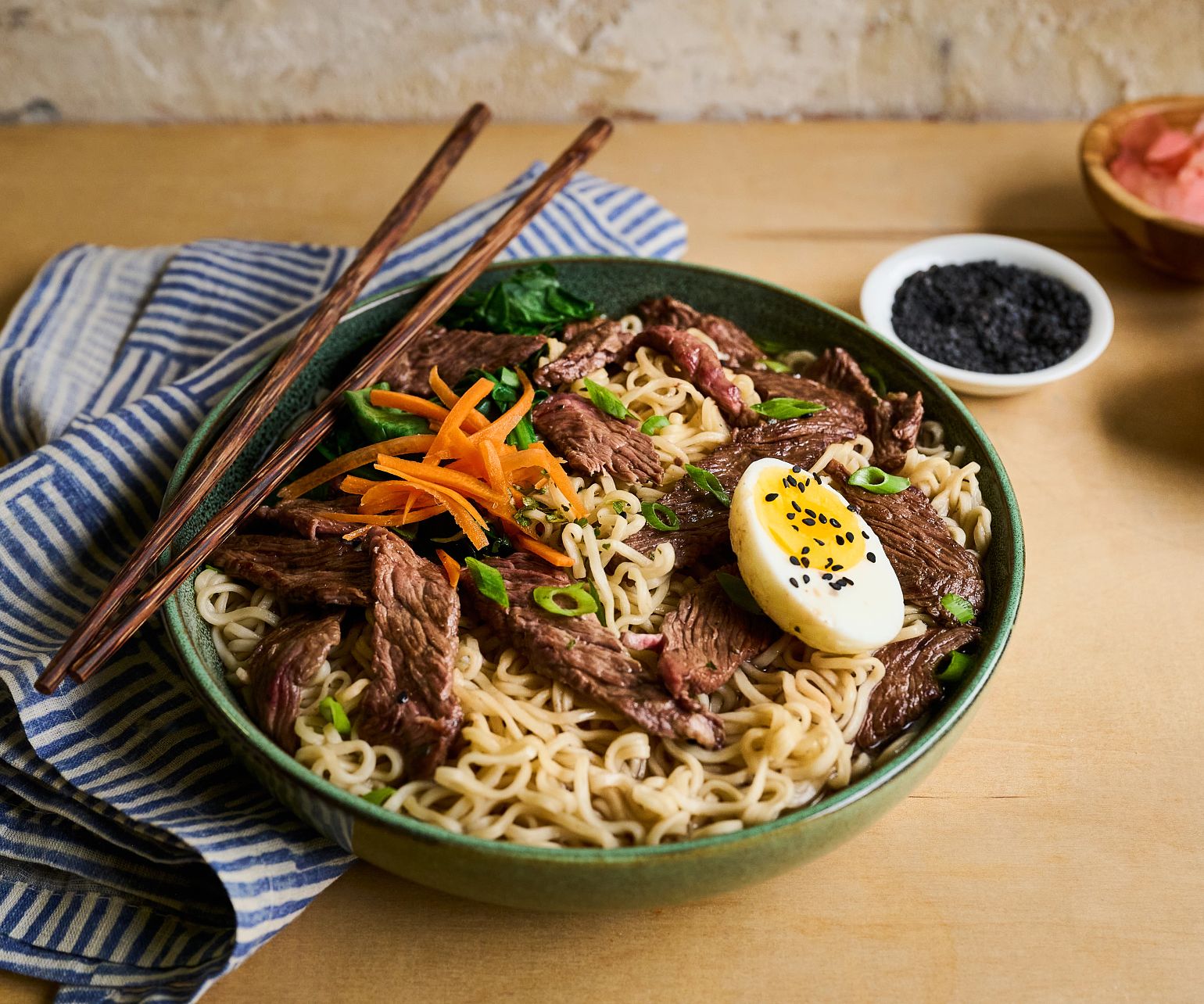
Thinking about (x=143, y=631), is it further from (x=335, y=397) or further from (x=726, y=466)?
(x=726, y=466)

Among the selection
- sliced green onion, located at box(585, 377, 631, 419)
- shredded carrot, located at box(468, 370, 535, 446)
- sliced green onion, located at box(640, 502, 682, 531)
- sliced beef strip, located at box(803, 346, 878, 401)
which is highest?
shredded carrot, located at box(468, 370, 535, 446)

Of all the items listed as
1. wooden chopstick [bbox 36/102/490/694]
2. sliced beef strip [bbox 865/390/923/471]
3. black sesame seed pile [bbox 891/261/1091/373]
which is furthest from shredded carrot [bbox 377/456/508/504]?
black sesame seed pile [bbox 891/261/1091/373]

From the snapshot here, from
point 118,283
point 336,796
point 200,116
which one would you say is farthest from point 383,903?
point 200,116

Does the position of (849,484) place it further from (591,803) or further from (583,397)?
(591,803)

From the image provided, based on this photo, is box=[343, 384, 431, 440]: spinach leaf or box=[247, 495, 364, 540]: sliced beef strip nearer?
box=[247, 495, 364, 540]: sliced beef strip

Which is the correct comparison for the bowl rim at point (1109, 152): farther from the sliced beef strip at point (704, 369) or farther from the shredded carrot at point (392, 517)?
the shredded carrot at point (392, 517)

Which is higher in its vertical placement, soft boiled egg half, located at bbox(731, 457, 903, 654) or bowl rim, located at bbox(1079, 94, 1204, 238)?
bowl rim, located at bbox(1079, 94, 1204, 238)

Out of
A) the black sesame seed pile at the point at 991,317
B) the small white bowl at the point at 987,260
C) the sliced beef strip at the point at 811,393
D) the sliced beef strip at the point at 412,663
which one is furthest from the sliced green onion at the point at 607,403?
the black sesame seed pile at the point at 991,317

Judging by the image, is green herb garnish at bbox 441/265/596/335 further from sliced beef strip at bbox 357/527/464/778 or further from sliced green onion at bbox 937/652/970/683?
sliced green onion at bbox 937/652/970/683
